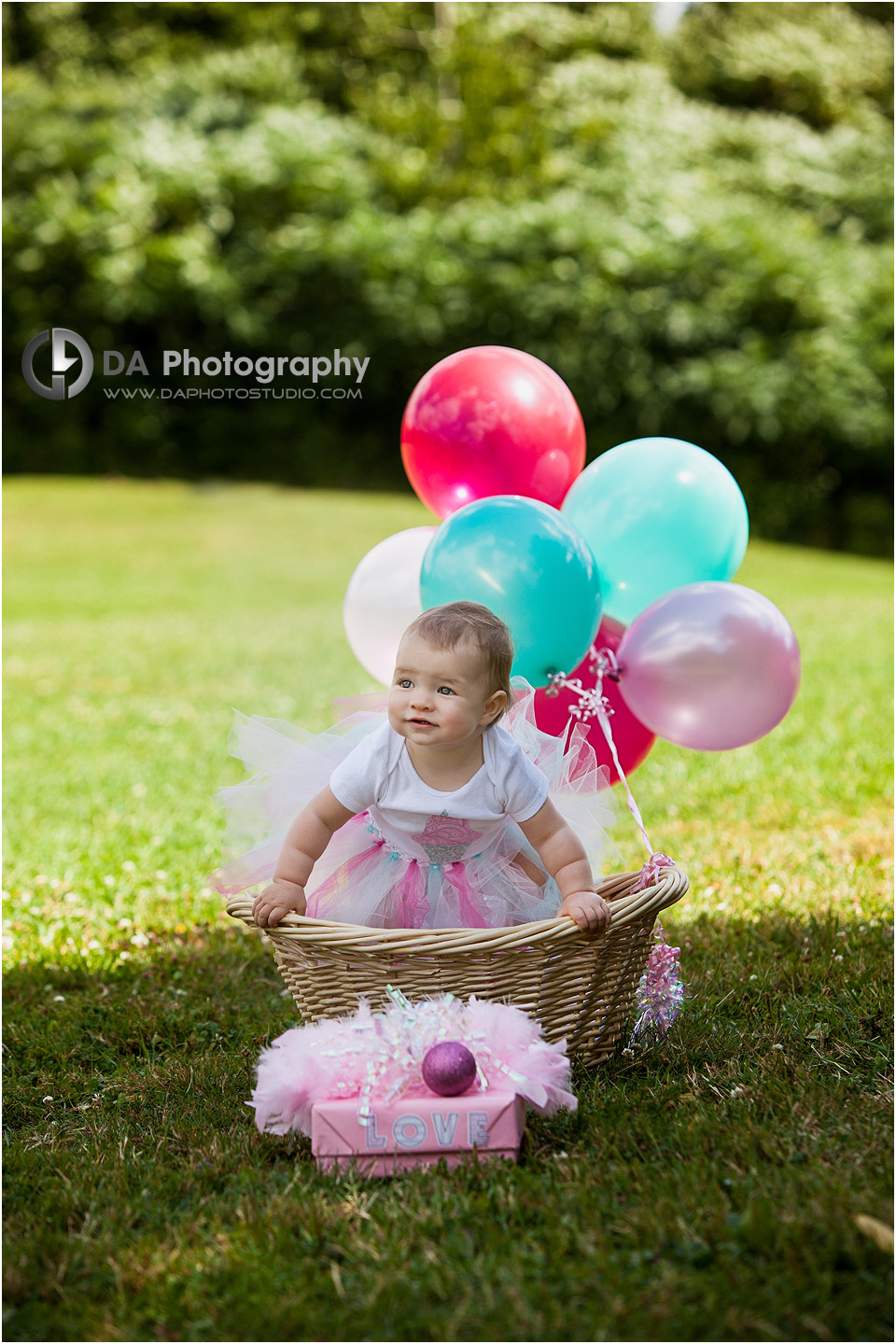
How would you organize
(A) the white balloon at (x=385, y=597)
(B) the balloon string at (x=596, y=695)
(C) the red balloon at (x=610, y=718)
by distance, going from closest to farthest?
1. (B) the balloon string at (x=596, y=695)
2. (C) the red balloon at (x=610, y=718)
3. (A) the white balloon at (x=385, y=597)

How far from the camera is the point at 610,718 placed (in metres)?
3.08

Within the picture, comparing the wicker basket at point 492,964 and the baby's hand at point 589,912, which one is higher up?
the baby's hand at point 589,912

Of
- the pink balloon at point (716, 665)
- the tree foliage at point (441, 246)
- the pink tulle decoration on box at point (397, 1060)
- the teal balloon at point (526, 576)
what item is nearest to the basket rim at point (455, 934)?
the pink tulle decoration on box at point (397, 1060)

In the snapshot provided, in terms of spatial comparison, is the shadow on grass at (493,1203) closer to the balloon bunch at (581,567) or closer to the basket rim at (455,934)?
the basket rim at (455,934)

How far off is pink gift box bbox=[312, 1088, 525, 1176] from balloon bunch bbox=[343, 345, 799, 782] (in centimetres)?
101

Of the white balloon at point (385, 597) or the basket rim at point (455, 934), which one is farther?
the white balloon at point (385, 597)

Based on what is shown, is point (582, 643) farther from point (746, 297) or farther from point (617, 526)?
point (746, 297)

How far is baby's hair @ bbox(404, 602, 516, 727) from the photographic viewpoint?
2451mm

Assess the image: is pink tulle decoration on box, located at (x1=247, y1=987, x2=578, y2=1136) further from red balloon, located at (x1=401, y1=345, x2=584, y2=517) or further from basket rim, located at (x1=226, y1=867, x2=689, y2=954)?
red balloon, located at (x1=401, y1=345, x2=584, y2=517)

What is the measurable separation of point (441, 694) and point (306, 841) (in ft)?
1.43

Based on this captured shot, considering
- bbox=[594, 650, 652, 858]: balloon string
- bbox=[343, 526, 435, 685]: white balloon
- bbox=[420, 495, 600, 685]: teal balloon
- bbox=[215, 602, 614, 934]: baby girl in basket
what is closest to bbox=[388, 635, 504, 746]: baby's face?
bbox=[215, 602, 614, 934]: baby girl in basket

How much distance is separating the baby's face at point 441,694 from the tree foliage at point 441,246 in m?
11.2

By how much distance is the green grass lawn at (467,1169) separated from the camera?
1.78m

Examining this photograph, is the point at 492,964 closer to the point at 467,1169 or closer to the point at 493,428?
the point at 467,1169
